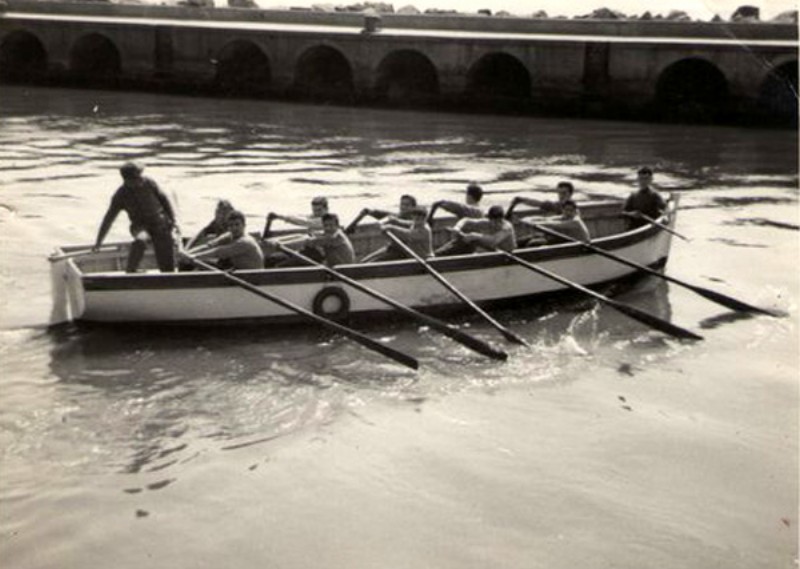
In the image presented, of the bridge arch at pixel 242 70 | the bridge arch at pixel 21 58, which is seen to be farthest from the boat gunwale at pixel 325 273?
the bridge arch at pixel 21 58

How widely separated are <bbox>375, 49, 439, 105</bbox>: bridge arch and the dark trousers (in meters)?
28.6

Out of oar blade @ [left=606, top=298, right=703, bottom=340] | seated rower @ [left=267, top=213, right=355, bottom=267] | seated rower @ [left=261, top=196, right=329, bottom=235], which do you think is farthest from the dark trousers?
oar blade @ [left=606, top=298, right=703, bottom=340]

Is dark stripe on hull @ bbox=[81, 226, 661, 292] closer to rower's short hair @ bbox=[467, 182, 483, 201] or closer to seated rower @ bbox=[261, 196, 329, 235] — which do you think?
seated rower @ bbox=[261, 196, 329, 235]

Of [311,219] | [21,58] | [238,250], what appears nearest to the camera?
[238,250]

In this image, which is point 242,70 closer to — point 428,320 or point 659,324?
point 428,320

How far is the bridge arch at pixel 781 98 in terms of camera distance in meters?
35.5

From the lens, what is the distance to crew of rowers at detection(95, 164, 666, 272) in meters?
12.8

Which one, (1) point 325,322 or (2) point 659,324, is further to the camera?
(2) point 659,324

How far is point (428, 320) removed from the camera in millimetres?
12523

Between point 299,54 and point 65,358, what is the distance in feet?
101

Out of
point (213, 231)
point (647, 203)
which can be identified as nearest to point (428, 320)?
point (213, 231)

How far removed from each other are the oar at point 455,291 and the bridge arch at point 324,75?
2851 centimetres

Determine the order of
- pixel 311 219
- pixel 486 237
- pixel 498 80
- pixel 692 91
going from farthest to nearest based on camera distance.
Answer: pixel 498 80 → pixel 692 91 → pixel 311 219 → pixel 486 237

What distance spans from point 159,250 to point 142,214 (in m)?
0.55
